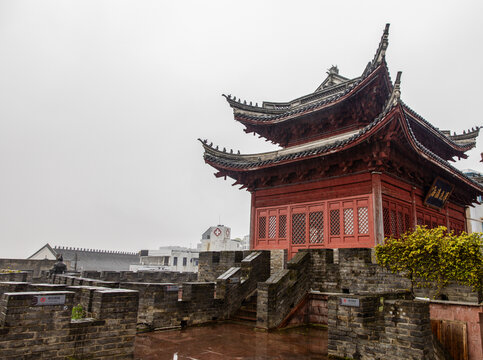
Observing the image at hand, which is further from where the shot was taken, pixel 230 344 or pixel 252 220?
pixel 252 220

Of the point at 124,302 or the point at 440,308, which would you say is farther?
the point at 440,308

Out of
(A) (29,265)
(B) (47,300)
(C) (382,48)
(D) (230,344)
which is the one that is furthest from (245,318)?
(A) (29,265)

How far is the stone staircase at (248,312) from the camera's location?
10.8 meters

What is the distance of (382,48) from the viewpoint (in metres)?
11.7

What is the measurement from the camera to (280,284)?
1016cm

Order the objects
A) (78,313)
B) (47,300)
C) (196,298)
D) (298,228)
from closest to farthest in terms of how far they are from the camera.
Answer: (47,300), (78,313), (196,298), (298,228)

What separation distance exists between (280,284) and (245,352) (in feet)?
10.1

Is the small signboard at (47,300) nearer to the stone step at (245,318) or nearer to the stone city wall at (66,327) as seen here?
the stone city wall at (66,327)

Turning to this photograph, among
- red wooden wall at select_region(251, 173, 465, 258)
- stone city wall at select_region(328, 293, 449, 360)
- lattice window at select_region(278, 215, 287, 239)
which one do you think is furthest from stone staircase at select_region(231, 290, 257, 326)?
stone city wall at select_region(328, 293, 449, 360)

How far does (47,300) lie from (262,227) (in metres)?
10.5

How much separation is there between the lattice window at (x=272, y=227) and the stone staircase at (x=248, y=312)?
322 cm

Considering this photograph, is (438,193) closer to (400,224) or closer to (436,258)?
(400,224)

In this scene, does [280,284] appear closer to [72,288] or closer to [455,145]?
[72,288]

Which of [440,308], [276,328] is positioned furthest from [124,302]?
[440,308]
